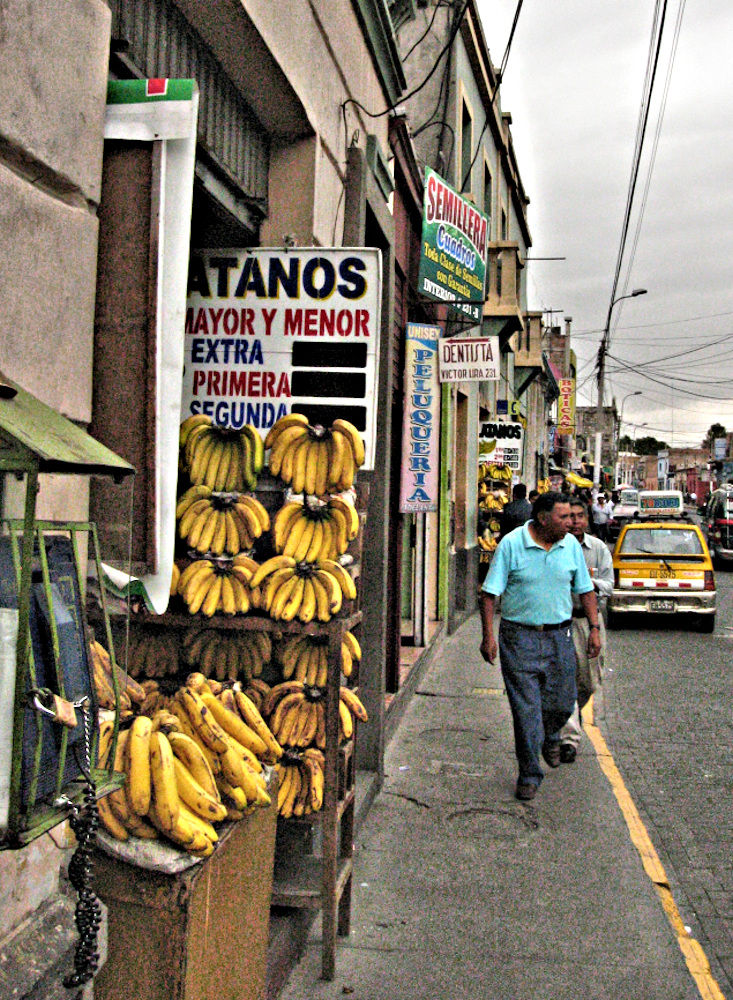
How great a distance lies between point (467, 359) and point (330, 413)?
6769 mm

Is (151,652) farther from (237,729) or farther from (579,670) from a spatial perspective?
(579,670)

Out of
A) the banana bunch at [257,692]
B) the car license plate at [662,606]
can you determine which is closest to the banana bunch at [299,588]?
the banana bunch at [257,692]

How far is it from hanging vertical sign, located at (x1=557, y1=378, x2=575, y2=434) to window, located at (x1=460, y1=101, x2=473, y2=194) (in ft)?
104

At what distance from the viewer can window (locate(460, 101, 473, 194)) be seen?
15609 mm

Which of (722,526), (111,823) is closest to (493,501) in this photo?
(722,526)

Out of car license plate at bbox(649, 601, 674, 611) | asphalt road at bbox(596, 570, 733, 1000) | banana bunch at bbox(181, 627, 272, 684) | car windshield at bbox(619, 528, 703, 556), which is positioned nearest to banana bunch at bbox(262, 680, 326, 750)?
banana bunch at bbox(181, 627, 272, 684)

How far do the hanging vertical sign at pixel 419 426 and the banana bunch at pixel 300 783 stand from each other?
564 centimetres

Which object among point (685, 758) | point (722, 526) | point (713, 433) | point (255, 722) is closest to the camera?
point (255, 722)

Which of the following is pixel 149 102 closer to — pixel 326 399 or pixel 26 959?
pixel 326 399

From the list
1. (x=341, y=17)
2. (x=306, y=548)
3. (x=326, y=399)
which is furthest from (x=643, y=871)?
(x=341, y=17)

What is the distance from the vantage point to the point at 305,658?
164 inches

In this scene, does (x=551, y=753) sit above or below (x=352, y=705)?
below

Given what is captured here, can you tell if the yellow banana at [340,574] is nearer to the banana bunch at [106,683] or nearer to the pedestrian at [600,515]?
the banana bunch at [106,683]

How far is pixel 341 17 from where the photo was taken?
652cm
